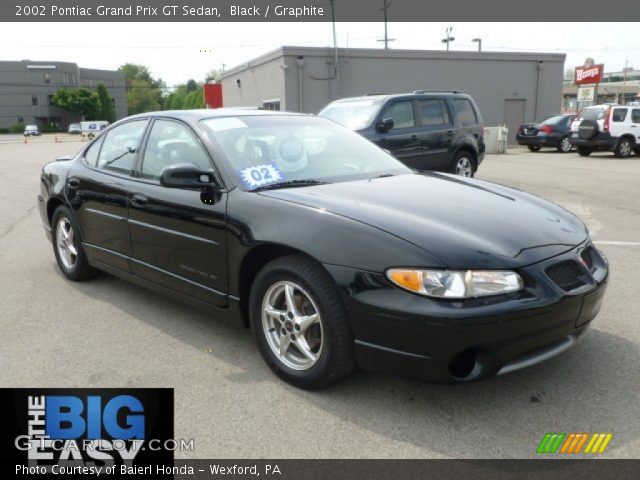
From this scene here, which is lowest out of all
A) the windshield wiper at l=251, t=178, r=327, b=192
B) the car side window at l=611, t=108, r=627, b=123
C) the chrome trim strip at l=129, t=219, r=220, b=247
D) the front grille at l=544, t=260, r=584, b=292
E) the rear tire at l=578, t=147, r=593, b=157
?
the rear tire at l=578, t=147, r=593, b=157

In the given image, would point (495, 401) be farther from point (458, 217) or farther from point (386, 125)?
point (386, 125)

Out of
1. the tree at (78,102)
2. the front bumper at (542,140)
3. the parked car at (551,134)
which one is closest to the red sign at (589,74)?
the parked car at (551,134)

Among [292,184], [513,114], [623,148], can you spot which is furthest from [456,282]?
[513,114]

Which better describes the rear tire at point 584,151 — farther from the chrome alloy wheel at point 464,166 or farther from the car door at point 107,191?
the car door at point 107,191

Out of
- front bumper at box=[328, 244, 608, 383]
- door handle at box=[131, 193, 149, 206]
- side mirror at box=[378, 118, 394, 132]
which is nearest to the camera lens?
front bumper at box=[328, 244, 608, 383]

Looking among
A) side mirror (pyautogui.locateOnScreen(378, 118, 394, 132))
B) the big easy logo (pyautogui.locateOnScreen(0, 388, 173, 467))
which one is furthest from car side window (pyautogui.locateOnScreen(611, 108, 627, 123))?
the big easy logo (pyautogui.locateOnScreen(0, 388, 173, 467))

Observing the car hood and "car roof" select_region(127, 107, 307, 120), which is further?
"car roof" select_region(127, 107, 307, 120)

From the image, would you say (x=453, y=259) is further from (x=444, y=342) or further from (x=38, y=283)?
(x=38, y=283)

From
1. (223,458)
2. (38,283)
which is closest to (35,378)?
(223,458)

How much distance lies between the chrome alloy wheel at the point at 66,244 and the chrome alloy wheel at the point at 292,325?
8.76ft

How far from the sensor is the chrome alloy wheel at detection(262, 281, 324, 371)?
3098 mm

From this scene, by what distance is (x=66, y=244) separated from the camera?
5.35 m

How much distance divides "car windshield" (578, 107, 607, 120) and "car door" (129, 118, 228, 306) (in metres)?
18.4

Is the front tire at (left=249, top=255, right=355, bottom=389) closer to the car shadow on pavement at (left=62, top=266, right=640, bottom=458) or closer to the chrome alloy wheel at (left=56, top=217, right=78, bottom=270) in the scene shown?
the car shadow on pavement at (left=62, top=266, right=640, bottom=458)
